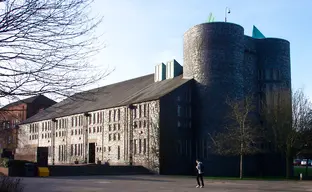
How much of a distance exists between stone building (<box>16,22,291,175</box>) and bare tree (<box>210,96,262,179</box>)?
2.16 metres

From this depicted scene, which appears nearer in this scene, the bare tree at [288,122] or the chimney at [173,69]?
the bare tree at [288,122]

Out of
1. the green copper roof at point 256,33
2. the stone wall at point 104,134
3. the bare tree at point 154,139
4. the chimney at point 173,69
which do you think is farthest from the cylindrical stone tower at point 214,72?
the green copper roof at point 256,33

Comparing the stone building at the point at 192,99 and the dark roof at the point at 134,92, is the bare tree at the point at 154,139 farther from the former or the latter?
the dark roof at the point at 134,92

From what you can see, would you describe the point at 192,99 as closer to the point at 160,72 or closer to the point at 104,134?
the point at 160,72

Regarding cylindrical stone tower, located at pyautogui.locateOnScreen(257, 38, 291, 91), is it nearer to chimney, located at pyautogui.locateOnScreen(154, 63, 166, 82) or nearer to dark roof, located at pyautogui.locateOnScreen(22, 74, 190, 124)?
dark roof, located at pyautogui.locateOnScreen(22, 74, 190, 124)

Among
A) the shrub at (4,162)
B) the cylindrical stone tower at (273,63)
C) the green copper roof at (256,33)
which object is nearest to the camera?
the shrub at (4,162)

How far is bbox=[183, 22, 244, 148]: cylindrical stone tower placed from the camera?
49.9 m

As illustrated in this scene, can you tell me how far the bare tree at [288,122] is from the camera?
4250 cm

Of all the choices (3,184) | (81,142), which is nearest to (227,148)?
(81,142)

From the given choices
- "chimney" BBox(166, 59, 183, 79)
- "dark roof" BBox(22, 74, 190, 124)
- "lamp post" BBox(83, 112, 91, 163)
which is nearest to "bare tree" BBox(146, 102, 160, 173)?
"dark roof" BBox(22, 74, 190, 124)

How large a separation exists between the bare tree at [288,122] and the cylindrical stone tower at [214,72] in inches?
205

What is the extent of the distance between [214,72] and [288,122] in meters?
10.9

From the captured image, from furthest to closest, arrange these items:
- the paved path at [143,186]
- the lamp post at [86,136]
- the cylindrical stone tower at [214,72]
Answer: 1. the lamp post at [86,136]
2. the cylindrical stone tower at [214,72]
3. the paved path at [143,186]

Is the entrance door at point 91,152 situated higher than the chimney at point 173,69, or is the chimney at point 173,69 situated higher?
the chimney at point 173,69
